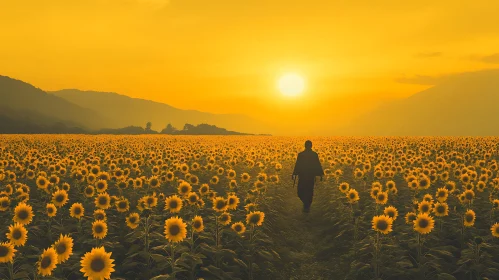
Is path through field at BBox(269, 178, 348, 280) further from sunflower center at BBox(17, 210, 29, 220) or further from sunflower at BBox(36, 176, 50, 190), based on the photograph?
sunflower at BBox(36, 176, 50, 190)

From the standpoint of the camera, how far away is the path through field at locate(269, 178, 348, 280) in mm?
11452

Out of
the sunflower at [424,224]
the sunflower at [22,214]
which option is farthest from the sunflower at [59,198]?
the sunflower at [424,224]

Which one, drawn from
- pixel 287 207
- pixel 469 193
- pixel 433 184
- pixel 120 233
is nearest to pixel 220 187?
pixel 287 207

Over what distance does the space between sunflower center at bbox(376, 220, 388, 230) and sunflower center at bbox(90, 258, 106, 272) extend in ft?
21.0

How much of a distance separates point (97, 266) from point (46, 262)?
820 mm

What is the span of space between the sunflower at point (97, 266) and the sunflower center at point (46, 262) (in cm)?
51

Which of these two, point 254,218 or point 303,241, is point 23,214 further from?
point 303,241

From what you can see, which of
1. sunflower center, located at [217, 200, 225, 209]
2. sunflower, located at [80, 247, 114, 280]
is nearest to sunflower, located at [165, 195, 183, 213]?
sunflower center, located at [217, 200, 225, 209]

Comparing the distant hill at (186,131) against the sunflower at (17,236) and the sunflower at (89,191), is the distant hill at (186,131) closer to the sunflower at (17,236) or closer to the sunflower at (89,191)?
Result: the sunflower at (89,191)

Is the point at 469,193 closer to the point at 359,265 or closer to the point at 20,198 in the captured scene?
the point at 359,265

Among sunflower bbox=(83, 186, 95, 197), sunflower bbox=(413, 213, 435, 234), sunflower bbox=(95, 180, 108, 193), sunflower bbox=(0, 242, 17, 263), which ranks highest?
sunflower bbox=(413, 213, 435, 234)

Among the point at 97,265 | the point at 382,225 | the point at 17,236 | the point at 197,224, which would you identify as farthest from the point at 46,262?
the point at 382,225

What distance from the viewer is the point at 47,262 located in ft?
22.2

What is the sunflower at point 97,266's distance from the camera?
6801 millimetres
